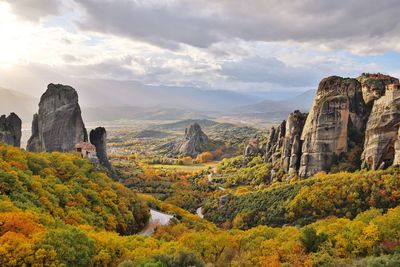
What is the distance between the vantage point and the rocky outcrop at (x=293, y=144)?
96.8m

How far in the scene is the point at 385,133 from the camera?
263 feet

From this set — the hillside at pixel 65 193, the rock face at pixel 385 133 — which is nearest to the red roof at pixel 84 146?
the hillside at pixel 65 193

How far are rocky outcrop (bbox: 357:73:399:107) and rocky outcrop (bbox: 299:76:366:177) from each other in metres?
4.92

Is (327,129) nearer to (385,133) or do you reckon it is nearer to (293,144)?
(293,144)

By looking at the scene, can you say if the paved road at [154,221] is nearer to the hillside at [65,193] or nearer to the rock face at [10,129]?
the hillside at [65,193]

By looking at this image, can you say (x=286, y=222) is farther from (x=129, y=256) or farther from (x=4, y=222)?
(x=4, y=222)

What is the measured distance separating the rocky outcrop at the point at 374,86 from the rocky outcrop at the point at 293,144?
16.0 metres

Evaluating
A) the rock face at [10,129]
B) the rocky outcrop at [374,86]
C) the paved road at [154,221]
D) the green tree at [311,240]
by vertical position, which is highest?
the rocky outcrop at [374,86]

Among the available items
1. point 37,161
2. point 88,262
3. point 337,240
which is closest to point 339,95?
point 337,240

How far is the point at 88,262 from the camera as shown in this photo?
34719mm

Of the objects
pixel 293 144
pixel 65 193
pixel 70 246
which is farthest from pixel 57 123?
pixel 70 246

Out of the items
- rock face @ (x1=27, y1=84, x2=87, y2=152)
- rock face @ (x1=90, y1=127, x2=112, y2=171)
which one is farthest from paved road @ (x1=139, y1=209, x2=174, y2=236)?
rock face @ (x1=27, y1=84, x2=87, y2=152)

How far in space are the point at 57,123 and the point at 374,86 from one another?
266ft

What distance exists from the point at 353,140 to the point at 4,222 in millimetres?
79092
